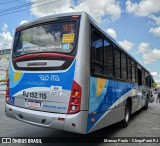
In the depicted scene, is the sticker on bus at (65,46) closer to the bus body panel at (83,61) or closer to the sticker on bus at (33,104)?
the bus body panel at (83,61)

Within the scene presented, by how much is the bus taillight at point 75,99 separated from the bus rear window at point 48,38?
33.8 inches

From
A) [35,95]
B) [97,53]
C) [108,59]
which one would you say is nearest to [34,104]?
[35,95]

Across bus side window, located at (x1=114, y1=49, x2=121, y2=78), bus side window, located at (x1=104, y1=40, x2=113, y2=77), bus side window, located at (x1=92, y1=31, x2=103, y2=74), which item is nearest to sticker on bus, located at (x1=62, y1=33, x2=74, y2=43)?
bus side window, located at (x1=92, y1=31, x2=103, y2=74)

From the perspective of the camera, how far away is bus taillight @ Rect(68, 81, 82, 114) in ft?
17.0

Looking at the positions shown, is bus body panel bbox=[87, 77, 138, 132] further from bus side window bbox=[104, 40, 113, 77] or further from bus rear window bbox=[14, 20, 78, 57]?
bus rear window bbox=[14, 20, 78, 57]

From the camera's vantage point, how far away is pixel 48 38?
599 cm

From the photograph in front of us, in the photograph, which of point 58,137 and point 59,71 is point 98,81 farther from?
point 58,137

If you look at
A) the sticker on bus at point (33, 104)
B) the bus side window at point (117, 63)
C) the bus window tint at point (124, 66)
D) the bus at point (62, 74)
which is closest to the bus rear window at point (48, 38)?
the bus at point (62, 74)

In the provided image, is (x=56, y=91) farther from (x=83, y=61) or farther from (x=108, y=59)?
(x=108, y=59)

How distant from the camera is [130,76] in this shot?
9977mm

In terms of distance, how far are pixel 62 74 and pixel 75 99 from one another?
63 cm

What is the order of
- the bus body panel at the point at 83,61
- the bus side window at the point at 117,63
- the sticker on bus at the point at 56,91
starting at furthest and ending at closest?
the bus side window at the point at 117,63 < the sticker on bus at the point at 56,91 < the bus body panel at the point at 83,61

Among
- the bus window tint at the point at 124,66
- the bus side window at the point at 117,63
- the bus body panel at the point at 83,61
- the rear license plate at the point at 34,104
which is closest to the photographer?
the bus body panel at the point at 83,61

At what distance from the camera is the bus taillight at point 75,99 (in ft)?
17.0
